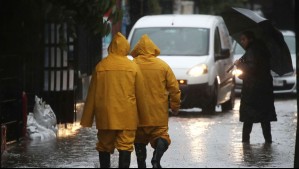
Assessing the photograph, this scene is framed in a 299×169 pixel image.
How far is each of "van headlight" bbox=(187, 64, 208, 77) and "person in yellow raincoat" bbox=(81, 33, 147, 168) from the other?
852cm

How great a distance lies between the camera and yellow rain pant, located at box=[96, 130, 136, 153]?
11.0m

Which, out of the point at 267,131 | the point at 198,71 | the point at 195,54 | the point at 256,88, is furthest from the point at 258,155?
the point at 195,54

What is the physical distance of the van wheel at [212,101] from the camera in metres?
20.1

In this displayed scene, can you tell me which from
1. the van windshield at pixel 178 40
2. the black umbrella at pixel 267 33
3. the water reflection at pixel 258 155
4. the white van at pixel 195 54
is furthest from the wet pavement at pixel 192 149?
the van windshield at pixel 178 40

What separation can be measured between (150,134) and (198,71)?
26.7 feet

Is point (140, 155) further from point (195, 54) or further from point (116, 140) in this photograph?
point (195, 54)

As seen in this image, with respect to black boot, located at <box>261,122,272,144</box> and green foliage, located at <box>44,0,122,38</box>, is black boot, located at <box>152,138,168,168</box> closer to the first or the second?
green foliage, located at <box>44,0,122,38</box>

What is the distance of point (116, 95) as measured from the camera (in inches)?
436

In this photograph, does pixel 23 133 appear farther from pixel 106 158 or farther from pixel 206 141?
pixel 106 158

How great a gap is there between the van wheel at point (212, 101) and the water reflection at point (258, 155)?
17.2 feet

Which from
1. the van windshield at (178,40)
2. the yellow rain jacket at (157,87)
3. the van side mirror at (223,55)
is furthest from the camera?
the van windshield at (178,40)

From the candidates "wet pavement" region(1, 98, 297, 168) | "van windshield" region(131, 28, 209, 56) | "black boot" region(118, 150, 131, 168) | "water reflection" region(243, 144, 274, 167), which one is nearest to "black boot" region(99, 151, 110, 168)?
"black boot" region(118, 150, 131, 168)

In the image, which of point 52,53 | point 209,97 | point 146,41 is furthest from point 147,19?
point 146,41

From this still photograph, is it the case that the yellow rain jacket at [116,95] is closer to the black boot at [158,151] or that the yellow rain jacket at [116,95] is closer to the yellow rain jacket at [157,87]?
the yellow rain jacket at [157,87]
